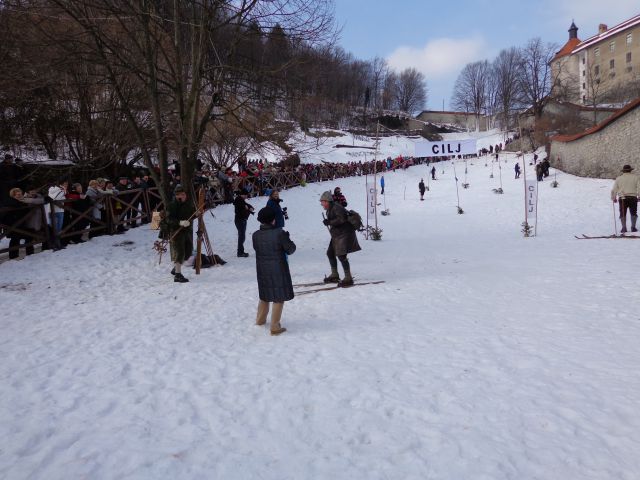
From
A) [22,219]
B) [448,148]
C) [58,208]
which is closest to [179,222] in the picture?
[22,219]

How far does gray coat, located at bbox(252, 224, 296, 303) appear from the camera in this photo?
191 inches

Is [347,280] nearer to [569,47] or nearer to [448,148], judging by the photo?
[448,148]

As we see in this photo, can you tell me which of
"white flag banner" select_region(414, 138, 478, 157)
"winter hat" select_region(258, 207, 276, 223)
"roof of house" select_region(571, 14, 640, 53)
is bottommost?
"winter hat" select_region(258, 207, 276, 223)

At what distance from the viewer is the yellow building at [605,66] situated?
52.0m

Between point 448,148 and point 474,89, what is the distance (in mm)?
81136

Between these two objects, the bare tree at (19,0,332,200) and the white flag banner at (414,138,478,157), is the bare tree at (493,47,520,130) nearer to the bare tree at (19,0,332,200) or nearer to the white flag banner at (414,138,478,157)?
the white flag banner at (414,138,478,157)

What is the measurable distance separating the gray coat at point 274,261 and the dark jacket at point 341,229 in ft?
6.81

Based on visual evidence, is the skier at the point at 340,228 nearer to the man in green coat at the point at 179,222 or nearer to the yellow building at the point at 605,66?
the man in green coat at the point at 179,222

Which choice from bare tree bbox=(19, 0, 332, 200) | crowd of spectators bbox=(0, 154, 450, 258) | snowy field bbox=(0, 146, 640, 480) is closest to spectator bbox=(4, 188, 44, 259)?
crowd of spectators bbox=(0, 154, 450, 258)

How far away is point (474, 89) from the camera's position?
282 ft

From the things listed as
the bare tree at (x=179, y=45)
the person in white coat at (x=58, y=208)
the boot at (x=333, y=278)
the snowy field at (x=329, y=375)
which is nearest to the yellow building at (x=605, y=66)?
the bare tree at (x=179, y=45)

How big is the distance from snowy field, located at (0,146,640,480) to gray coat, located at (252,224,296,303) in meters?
0.58

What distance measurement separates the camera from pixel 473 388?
11.5ft

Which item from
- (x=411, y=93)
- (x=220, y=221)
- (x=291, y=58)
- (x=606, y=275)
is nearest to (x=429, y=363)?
(x=606, y=275)
